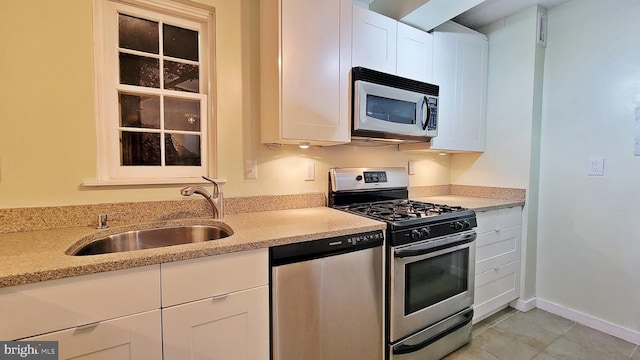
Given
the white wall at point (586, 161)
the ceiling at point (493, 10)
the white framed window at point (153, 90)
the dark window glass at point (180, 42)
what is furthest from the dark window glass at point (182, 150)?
the white wall at point (586, 161)

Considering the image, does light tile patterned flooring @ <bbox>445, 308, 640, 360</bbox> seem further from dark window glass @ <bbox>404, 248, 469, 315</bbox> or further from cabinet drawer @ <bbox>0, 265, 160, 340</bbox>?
cabinet drawer @ <bbox>0, 265, 160, 340</bbox>

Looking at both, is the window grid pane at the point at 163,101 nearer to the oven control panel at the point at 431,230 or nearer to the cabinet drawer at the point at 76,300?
the cabinet drawer at the point at 76,300

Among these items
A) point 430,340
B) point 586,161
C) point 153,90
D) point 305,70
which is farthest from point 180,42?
point 586,161

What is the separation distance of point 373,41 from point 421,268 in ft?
5.05

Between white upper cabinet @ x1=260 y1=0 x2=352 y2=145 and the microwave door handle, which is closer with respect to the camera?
white upper cabinet @ x1=260 y1=0 x2=352 y2=145

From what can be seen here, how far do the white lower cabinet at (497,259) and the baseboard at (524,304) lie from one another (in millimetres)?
77

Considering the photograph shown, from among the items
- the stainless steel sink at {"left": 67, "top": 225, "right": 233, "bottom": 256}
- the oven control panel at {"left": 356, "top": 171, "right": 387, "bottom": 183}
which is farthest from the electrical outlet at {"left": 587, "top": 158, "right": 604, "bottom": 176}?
the stainless steel sink at {"left": 67, "top": 225, "right": 233, "bottom": 256}

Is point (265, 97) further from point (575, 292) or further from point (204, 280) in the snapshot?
point (575, 292)

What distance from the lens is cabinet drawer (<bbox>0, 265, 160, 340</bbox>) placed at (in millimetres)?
845

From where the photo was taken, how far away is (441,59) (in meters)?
2.28

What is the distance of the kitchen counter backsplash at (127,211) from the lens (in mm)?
1289

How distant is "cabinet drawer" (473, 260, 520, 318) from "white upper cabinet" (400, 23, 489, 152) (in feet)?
3.54

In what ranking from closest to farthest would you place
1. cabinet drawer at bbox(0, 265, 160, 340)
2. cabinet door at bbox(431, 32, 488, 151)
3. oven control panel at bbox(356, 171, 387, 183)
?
cabinet drawer at bbox(0, 265, 160, 340) < oven control panel at bbox(356, 171, 387, 183) < cabinet door at bbox(431, 32, 488, 151)

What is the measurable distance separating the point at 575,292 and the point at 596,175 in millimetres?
967
